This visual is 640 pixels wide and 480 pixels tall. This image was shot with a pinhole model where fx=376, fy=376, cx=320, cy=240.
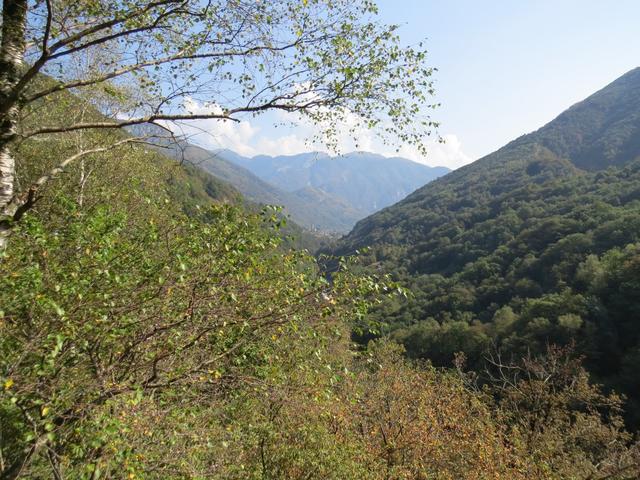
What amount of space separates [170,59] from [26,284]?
4.20m

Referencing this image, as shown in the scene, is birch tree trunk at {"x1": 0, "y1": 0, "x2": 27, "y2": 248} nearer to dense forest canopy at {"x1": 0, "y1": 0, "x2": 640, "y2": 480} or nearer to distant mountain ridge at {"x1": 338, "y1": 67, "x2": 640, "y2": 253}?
dense forest canopy at {"x1": 0, "y1": 0, "x2": 640, "y2": 480}

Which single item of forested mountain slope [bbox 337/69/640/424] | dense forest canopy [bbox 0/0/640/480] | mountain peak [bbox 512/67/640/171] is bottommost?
forested mountain slope [bbox 337/69/640/424]

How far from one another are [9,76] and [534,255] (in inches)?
3875

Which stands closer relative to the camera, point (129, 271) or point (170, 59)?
point (129, 271)

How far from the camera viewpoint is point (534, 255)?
8725 cm

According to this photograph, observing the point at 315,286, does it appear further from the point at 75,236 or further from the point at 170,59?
the point at 170,59

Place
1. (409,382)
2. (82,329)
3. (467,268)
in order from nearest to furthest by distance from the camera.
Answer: (82,329)
(409,382)
(467,268)

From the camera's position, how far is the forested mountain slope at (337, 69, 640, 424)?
52.5 meters

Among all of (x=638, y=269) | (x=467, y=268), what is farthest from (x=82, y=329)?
(x=467, y=268)

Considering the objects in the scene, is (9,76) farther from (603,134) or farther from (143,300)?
(603,134)

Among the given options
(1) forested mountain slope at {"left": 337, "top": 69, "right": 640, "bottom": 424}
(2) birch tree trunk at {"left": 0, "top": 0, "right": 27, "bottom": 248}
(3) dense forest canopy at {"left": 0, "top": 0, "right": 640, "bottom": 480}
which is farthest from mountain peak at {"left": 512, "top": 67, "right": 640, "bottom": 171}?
(2) birch tree trunk at {"left": 0, "top": 0, "right": 27, "bottom": 248}

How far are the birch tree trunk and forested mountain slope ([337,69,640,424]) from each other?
581cm

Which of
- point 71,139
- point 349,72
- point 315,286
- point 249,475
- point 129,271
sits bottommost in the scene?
point 249,475

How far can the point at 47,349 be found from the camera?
4457mm
